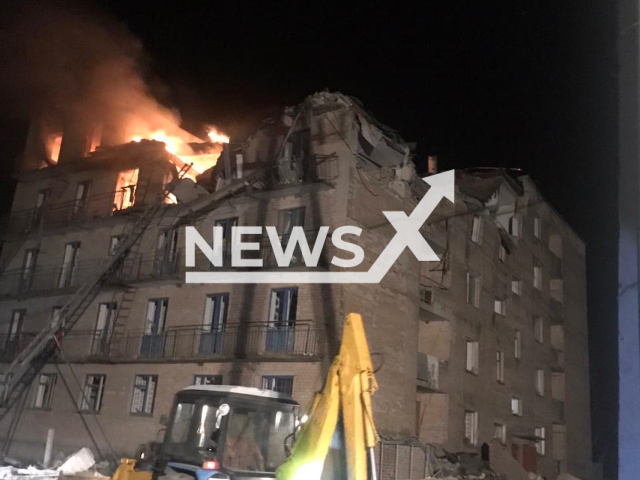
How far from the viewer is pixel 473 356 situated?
25.8 m

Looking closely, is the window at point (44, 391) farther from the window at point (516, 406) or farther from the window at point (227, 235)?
the window at point (516, 406)

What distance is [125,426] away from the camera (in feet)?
72.5

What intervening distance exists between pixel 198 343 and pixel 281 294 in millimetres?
3543

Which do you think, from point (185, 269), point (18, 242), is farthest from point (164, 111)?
point (185, 269)

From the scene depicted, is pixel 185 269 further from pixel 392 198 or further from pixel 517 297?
pixel 517 297

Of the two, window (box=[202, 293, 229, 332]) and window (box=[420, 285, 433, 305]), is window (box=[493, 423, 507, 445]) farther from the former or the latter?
window (box=[202, 293, 229, 332])

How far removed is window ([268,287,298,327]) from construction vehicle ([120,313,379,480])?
10426 millimetres

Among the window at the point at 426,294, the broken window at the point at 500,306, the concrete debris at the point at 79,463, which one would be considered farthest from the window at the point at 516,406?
the concrete debris at the point at 79,463

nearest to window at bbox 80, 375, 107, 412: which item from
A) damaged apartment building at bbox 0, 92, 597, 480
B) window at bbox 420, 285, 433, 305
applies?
damaged apartment building at bbox 0, 92, 597, 480

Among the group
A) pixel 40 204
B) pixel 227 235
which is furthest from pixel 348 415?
pixel 40 204

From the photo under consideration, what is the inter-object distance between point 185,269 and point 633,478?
2191cm

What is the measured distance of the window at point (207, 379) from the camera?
20.4 m

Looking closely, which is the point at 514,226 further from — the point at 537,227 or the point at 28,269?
the point at 28,269

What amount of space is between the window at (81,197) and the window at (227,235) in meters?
7.98
